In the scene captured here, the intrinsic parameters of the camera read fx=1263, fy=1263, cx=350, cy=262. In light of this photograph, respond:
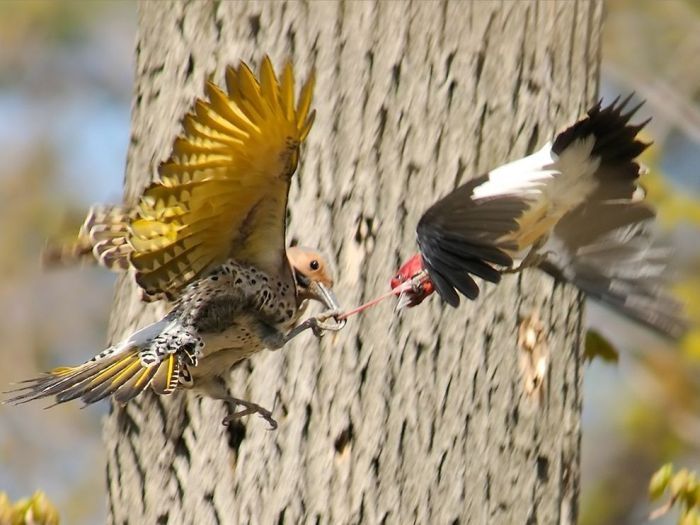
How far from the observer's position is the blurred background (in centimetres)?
880

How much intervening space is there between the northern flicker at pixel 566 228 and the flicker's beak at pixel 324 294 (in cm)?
23

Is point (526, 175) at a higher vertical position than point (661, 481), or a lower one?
higher

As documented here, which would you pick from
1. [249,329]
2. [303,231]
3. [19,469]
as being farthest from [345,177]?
[19,469]

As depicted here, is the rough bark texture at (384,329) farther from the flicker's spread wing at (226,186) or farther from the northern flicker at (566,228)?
the flicker's spread wing at (226,186)

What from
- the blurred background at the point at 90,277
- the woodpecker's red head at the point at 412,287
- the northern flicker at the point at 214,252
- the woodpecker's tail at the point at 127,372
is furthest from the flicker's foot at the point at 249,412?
the blurred background at the point at 90,277

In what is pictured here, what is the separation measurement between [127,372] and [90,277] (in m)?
6.15

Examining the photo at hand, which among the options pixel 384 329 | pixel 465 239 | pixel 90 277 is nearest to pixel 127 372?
pixel 384 329

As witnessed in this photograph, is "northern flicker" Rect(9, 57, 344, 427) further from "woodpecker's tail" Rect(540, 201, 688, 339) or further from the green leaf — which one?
the green leaf

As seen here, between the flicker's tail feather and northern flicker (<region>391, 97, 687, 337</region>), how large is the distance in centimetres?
82

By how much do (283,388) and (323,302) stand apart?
334mm

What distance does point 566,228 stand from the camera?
4.84m

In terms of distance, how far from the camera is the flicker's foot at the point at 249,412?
13.9 feet

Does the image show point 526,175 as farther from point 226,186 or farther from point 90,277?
point 90,277

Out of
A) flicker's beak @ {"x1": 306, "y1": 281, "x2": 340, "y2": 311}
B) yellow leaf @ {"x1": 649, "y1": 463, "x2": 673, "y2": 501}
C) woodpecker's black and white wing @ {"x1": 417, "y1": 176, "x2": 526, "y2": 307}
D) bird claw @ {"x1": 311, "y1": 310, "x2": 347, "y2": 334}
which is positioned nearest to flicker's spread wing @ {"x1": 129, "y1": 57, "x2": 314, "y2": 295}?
flicker's beak @ {"x1": 306, "y1": 281, "x2": 340, "y2": 311}
